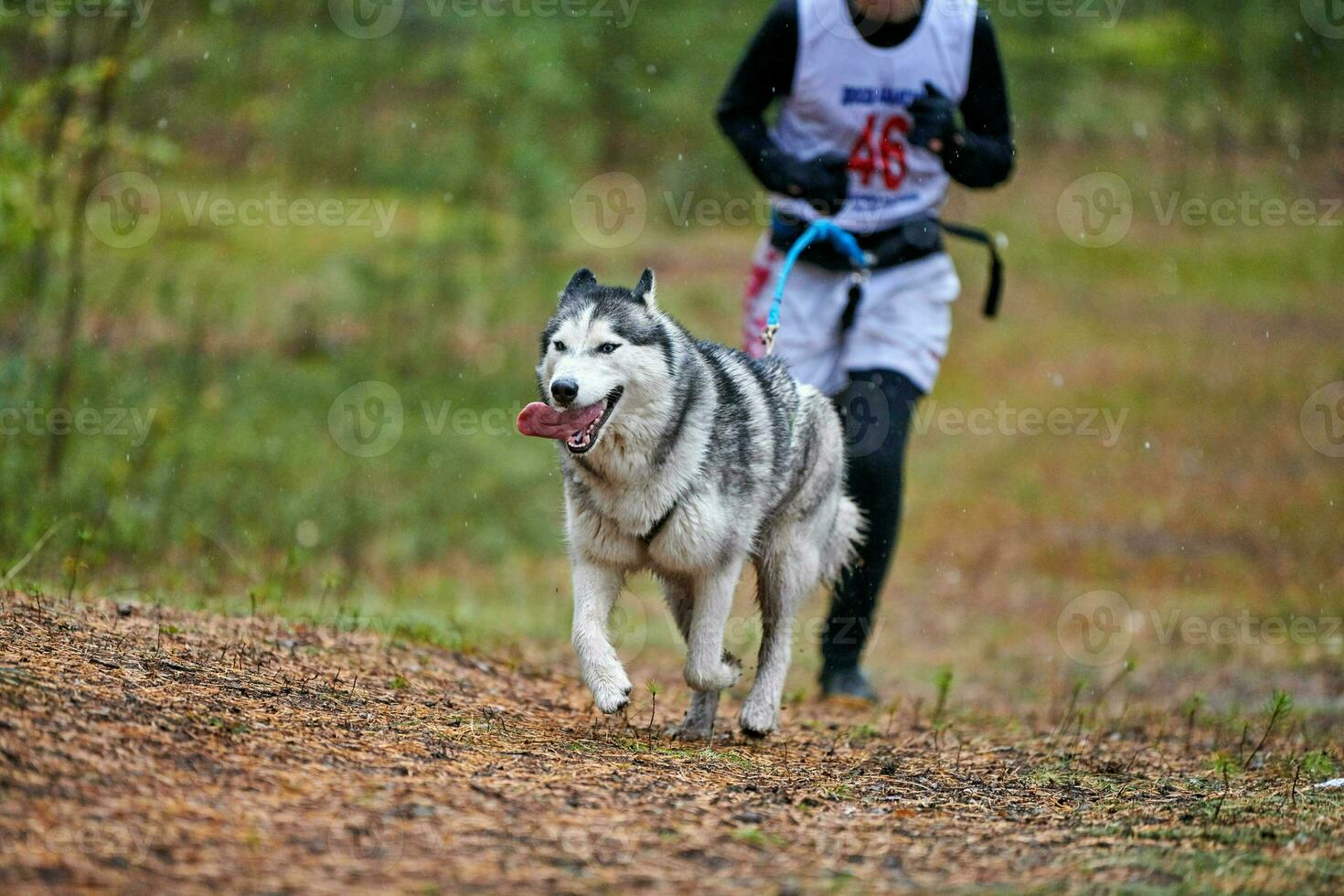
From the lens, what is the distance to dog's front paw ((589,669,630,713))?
14.0 ft

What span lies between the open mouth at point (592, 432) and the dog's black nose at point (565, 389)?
151 millimetres

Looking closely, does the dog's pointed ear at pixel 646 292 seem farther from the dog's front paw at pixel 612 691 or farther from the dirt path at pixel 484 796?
the dirt path at pixel 484 796

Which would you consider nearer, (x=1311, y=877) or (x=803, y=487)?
A: (x=1311, y=877)

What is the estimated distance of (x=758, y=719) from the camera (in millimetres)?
4812

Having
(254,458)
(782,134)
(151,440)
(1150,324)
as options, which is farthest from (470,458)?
(1150,324)

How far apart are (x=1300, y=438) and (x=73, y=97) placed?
1267 cm

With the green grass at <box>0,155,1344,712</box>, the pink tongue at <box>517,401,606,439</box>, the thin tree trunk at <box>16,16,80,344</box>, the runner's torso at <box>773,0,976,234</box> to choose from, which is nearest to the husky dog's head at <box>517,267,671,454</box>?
the pink tongue at <box>517,401,606,439</box>

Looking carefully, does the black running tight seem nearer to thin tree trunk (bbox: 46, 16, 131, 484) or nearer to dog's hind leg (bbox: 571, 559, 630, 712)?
dog's hind leg (bbox: 571, 559, 630, 712)

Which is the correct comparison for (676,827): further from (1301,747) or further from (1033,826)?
(1301,747)

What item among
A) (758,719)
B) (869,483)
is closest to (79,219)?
(869,483)

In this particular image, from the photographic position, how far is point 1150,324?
20.9 metres

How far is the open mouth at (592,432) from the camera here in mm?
4254

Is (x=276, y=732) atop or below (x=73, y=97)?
below

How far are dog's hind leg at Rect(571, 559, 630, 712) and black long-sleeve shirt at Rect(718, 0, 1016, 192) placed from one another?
200 cm
